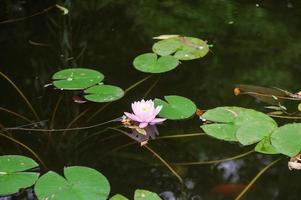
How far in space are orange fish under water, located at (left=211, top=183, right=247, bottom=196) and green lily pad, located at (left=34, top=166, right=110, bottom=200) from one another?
0.30m

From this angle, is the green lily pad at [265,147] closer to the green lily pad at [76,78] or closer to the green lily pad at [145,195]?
the green lily pad at [145,195]

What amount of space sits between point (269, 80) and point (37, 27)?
3.59 feet

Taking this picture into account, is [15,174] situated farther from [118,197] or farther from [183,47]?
[183,47]

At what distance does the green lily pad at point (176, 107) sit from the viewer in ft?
4.80

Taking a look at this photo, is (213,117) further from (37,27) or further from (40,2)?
(40,2)

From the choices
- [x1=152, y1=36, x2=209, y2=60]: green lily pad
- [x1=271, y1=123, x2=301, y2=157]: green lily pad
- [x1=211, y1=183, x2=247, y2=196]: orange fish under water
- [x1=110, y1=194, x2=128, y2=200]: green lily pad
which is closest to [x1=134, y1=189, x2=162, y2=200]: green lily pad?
[x1=110, y1=194, x2=128, y2=200]: green lily pad

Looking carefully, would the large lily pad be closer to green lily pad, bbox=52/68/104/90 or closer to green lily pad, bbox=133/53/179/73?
green lily pad, bbox=133/53/179/73

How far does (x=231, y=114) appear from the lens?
4.76ft

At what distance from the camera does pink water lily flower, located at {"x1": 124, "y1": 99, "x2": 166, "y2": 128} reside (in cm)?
141

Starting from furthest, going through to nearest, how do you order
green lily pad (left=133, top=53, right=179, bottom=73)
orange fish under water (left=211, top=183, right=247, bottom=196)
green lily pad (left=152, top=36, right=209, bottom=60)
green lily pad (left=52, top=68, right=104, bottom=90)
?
green lily pad (left=152, top=36, right=209, bottom=60) → green lily pad (left=133, top=53, right=179, bottom=73) → green lily pad (left=52, top=68, right=104, bottom=90) → orange fish under water (left=211, top=183, right=247, bottom=196)

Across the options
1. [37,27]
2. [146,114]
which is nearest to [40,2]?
[37,27]

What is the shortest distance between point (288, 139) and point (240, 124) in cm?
15

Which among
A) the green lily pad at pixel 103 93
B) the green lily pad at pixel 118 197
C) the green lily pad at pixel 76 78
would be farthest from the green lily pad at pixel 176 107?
the green lily pad at pixel 118 197

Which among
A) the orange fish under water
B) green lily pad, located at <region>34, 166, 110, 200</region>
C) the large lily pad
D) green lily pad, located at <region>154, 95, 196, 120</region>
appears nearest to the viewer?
green lily pad, located at <region>34, 166, 110, 200</region>
